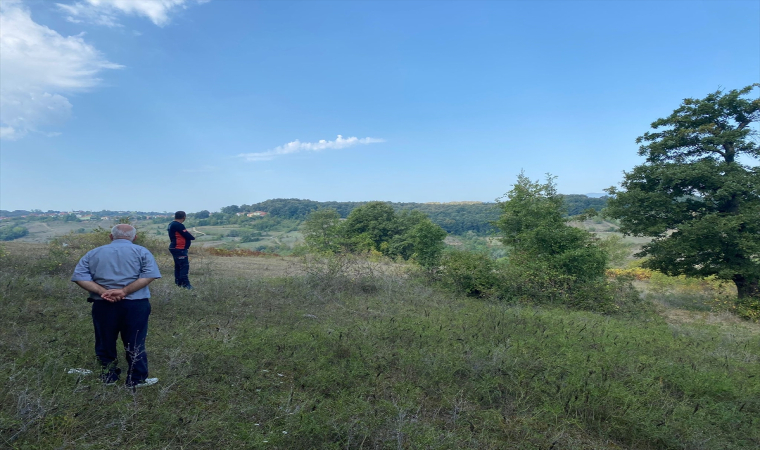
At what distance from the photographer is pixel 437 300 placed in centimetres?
907

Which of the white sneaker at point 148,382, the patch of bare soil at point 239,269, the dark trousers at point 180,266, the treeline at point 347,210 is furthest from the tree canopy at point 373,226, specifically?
the white sneaker at point 148,382

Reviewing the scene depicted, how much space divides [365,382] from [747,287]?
15.0 m

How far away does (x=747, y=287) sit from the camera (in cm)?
1295

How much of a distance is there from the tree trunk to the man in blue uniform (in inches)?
645

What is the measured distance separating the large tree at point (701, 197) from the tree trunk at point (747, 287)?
0.08 feet

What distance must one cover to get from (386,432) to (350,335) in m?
2.52

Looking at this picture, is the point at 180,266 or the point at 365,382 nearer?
the point at 365,382

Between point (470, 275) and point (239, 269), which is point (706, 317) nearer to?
point (470, 275)

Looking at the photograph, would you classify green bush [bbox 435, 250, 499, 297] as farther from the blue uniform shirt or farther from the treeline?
the treeline

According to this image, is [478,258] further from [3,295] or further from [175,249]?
[3,295]

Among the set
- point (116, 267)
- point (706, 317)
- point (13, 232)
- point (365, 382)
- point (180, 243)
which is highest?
point (116, 267)

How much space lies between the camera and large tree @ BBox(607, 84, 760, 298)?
11688 millimetres

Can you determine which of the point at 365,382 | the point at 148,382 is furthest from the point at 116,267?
the point at 365,382

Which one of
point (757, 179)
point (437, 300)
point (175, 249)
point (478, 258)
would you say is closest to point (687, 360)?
point (437, 300)
